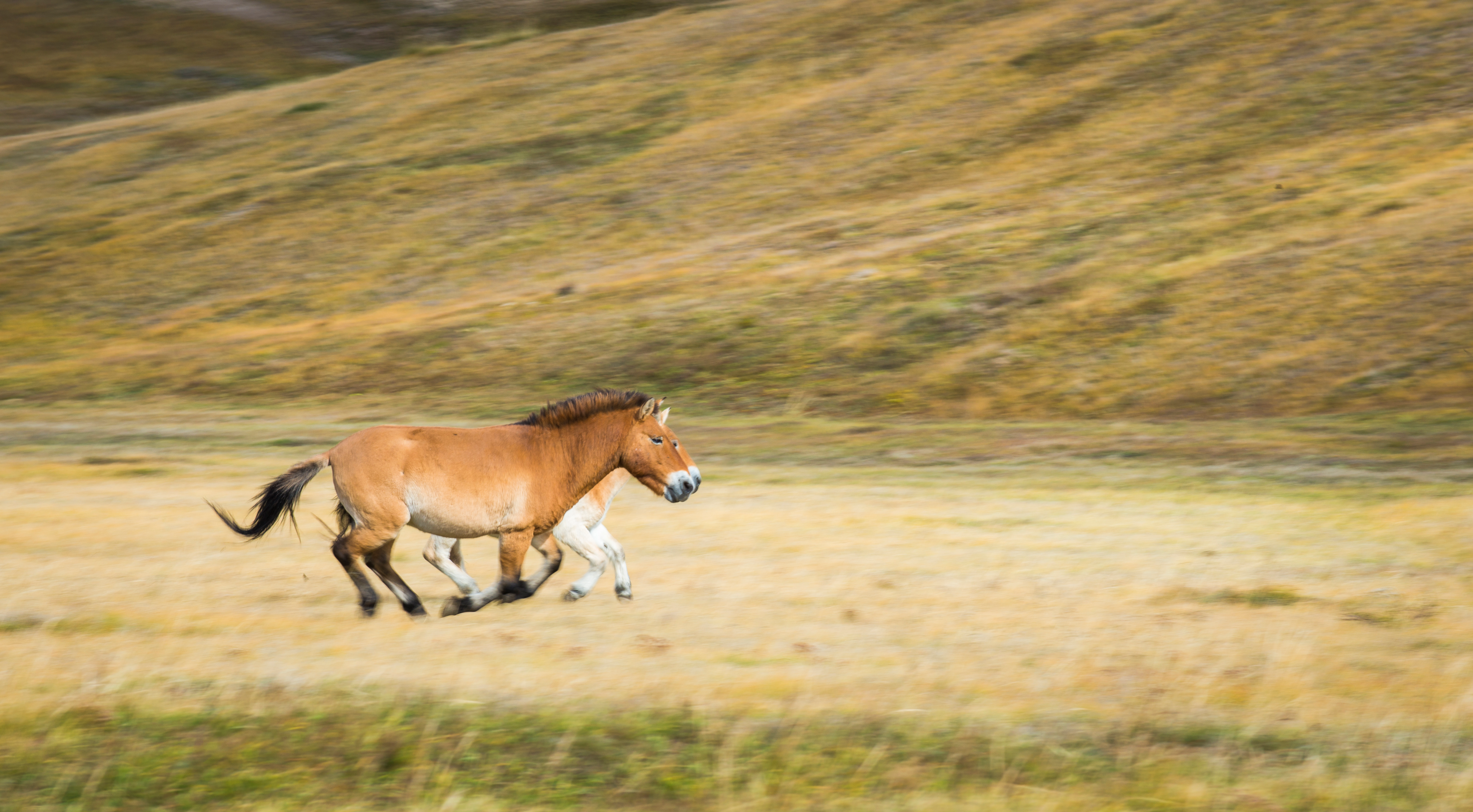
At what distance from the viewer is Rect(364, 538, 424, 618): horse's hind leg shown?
1083cm

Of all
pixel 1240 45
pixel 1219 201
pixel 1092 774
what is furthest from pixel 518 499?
pixel 1240 45

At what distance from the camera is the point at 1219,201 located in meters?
38.8

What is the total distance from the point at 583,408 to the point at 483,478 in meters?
1.06

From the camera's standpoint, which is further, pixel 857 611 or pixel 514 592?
pixel 857 611

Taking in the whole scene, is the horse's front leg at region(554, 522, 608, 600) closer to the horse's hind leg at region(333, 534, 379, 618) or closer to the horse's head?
the horse's head

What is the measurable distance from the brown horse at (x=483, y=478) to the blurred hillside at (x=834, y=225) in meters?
18.1

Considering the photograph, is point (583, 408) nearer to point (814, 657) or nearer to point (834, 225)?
point (814, 657)

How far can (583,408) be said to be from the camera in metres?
11.3

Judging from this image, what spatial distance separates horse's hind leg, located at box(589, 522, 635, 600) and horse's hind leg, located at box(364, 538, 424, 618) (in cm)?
169

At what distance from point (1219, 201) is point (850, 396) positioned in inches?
554

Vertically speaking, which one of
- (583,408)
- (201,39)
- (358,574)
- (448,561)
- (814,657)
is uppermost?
(201,39)

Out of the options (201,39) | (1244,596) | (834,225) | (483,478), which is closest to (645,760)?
(483,478)

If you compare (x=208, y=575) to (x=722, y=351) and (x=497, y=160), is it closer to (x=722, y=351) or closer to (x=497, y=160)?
(x=722, y=351)

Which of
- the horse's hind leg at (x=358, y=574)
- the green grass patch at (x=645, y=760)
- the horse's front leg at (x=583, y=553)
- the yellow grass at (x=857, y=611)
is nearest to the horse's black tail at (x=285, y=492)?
the horse's hind leg at (x=358, y=574)
